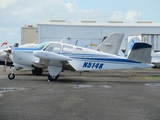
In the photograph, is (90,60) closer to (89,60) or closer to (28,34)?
(89,60)

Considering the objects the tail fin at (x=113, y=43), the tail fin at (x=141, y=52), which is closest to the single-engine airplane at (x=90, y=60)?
the tail fin at (x=141, y=52)

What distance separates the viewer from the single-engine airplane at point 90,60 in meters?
15.6

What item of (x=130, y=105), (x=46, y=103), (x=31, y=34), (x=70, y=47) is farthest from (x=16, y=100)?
(x=31, y=34)

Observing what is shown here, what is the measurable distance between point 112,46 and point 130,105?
12934mm

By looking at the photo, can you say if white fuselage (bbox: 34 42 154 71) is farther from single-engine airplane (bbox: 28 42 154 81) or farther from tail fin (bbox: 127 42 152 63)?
tail fin (bbox: 127 42 152 63)

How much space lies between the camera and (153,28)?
147 ft

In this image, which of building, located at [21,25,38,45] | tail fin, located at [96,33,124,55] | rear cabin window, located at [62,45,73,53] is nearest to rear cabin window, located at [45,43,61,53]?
rear cabin window, located at [62,45,73,53]

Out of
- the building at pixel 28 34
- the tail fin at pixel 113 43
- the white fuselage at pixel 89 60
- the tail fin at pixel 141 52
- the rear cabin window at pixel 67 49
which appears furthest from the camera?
the building at pixel 28 34

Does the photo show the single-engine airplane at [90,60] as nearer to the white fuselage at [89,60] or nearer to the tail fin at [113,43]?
the white fuselage at [89,60]

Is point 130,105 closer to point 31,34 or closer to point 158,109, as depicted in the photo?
point 158,109

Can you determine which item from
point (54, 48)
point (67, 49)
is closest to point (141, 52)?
point (67, 49)

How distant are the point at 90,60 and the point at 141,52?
8.20ft

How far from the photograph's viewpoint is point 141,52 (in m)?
15.7

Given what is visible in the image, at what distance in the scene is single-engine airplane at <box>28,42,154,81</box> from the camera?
15.6m
